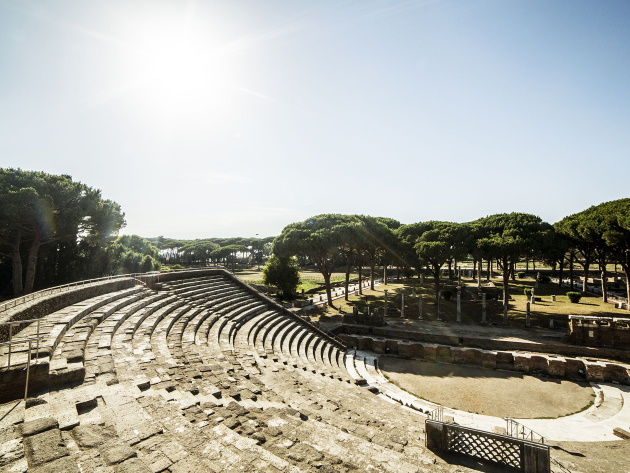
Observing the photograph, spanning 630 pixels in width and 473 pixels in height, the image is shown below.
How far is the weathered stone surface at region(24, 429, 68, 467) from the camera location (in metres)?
4.05

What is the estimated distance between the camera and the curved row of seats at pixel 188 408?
191 inches

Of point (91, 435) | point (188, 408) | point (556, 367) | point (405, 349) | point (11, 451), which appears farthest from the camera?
point (405, 349)

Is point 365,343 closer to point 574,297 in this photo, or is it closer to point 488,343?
point 488,343

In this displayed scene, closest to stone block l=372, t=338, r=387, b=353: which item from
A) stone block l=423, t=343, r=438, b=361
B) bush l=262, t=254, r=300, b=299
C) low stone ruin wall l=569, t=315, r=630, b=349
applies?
stone block l=423, t=343, r=438, b=361

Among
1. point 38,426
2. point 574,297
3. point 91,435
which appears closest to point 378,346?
point 91,435

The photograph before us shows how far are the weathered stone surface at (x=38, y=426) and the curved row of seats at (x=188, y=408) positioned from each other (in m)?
0.01

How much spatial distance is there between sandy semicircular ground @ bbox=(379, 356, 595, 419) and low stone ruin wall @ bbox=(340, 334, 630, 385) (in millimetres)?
577

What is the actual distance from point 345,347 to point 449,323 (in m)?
11.2

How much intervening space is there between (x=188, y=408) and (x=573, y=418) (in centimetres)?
1656

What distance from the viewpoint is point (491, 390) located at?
16078 mm

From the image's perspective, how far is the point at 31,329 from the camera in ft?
30.1

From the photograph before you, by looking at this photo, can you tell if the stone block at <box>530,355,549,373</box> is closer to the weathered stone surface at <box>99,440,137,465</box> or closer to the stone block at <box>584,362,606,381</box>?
the stone block at <box>584,362,606,381</box>

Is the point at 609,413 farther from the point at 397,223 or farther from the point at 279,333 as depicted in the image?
the point at 397,223

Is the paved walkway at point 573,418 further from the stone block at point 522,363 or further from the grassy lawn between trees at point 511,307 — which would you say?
the grassy lawn between trees at point 511,307
